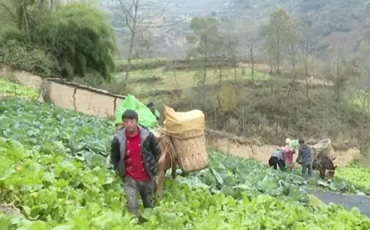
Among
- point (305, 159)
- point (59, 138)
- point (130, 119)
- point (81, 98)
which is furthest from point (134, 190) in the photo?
point (81, 98)

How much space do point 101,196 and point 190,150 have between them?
5.04 feet

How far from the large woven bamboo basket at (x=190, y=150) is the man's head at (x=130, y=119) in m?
1.48

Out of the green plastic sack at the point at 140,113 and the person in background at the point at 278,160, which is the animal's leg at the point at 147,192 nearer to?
the green plastic sack at the point at 140,113

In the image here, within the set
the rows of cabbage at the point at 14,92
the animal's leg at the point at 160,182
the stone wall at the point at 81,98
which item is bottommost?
the stone wall at the point at 81,98

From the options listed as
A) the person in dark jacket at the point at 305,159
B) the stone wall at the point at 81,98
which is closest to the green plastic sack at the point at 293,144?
the person in dark jacket at the point at 305,159

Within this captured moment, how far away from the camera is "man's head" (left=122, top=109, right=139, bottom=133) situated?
7.97m

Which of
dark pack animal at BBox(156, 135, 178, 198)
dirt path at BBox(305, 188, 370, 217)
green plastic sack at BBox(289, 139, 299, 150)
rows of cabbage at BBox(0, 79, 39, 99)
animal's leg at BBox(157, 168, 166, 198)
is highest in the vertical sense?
dark pack animal at BBox(156, 135, 178, 198)

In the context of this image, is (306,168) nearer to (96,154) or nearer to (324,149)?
(324,149)

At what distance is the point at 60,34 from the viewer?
117ft

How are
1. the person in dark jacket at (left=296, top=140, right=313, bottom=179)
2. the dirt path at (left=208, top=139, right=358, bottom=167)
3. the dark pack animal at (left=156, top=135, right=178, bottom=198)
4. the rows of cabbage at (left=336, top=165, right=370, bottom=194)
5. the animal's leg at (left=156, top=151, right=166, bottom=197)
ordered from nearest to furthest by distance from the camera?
the animal's leg at (left=156, top=151, right=166, bottom=197) < the dark pack animal at (left=156, top=135, right=178, bottom=198) < the person in dark jacket at (left=296, top=140, right=313, bottom=179) < the rows of cabbage at (left=336, top=165, right=370, bottom=194) < the dirt path at (left=208, top=139, right=358, bottom=167)

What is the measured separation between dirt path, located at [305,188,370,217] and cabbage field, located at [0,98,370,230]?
3.42m

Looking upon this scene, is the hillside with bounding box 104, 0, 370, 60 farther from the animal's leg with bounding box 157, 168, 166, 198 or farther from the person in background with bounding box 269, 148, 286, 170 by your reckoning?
the animal's leg with bounding box 157, 168, 166, 198

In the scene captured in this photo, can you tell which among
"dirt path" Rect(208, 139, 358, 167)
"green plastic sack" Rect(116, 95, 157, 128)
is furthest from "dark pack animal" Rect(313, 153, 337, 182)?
"green plastic sack" Rect(116, 95, 157, 128)

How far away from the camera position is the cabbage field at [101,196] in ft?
23.2
